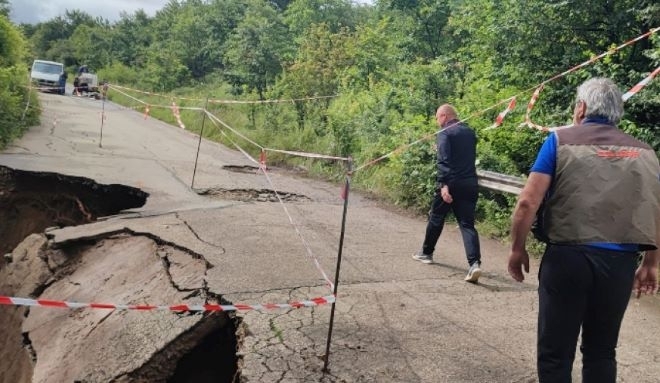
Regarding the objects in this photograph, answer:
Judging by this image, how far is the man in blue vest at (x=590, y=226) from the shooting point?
2.82 meters

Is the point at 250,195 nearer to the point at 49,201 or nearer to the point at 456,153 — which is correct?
the point at 49,201

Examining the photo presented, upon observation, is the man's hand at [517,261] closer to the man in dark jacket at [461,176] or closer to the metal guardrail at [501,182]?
the man in dark jacket at [461,176]

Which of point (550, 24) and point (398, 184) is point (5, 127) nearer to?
point (398, 184)

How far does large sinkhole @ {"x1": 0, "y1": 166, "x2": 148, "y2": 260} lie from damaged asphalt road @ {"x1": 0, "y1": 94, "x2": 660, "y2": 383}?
3 centimetres

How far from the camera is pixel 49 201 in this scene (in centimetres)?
921

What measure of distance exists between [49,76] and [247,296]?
3173cm

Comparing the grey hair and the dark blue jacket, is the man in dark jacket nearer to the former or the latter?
the dark blue jacket

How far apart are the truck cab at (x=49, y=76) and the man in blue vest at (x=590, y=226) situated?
32281mm

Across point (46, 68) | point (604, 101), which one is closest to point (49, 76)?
point (46, 68)

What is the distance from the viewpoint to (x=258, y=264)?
5887 millimetres

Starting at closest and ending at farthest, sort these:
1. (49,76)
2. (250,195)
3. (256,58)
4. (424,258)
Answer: (424,258)
(250,195)
(256,58)
(49,76)

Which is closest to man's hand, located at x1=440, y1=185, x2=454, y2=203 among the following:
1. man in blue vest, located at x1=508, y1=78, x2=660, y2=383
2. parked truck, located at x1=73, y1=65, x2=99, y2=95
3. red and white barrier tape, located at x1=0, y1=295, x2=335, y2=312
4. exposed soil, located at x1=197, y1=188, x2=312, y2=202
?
red and white barrier tape, located at x1=0, y1=295, x2=335, y2=312

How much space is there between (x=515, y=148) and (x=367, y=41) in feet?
31.6

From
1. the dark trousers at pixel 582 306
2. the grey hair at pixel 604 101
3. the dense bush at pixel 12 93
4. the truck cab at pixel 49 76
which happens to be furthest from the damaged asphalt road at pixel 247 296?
the truck cab at pixel 49 76
